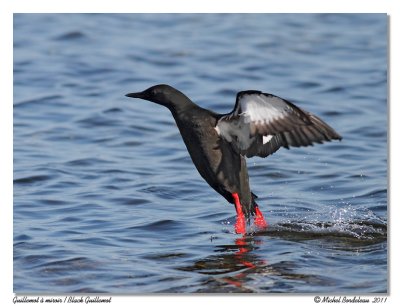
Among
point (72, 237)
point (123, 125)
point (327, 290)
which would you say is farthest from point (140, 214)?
point (123, 125)

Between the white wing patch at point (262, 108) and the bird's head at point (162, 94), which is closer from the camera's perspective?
the white wing patch at point (262, 108)

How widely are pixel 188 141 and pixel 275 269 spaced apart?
5.09 ft

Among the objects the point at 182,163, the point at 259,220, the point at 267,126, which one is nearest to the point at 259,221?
the point at 259,220

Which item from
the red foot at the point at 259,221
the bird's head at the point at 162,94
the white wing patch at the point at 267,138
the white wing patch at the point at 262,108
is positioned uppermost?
the bird's head at the point at 162,94

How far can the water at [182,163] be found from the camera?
8.30 m

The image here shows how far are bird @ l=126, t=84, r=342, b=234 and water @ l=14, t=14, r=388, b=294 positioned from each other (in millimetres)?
419

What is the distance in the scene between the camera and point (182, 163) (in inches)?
468

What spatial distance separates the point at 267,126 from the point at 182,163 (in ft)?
11.9

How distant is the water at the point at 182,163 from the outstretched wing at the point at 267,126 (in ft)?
3.20

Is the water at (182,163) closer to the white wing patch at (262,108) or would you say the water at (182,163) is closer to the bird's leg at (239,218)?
the bird's leg at (239,218)

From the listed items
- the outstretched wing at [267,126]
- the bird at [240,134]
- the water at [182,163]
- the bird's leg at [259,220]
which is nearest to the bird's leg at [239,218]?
the bird at [240,134]

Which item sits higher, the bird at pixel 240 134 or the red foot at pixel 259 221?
the bird at pixel 240 134

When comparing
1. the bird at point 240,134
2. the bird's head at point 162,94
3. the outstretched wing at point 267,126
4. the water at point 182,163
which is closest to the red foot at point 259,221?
the bird at point 240,134
